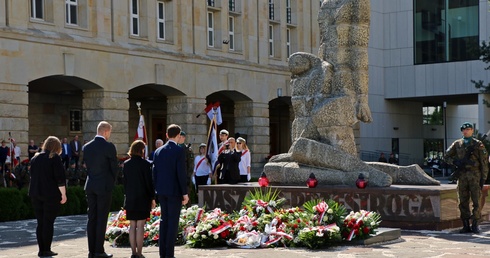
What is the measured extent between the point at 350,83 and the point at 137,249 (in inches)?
269

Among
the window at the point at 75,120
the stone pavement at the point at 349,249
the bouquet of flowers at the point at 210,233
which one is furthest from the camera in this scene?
the window at the point at 75,120

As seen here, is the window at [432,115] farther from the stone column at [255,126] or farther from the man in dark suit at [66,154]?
the man in dark suit at [66,154]

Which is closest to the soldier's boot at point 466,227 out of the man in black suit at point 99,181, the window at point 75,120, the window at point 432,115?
the man in black suit at point 99,181

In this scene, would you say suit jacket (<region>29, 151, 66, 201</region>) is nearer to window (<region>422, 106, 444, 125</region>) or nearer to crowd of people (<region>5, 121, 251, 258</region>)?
crowd of people (<region>5, 121, 251, 258</region>)

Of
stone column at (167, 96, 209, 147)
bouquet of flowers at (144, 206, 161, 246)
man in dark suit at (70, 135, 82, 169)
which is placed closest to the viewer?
bouquet of flowers at (144, 206, 161, 246)

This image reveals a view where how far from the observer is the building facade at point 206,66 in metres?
30.7

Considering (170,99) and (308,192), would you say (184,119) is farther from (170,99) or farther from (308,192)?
(308,192)

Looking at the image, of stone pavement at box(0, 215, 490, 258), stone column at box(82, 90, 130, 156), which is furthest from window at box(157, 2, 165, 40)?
stone pavement at box(0, 215, 490, 258)

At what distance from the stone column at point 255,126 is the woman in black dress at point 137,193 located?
29.0 m

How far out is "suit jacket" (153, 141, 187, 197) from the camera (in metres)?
11.4

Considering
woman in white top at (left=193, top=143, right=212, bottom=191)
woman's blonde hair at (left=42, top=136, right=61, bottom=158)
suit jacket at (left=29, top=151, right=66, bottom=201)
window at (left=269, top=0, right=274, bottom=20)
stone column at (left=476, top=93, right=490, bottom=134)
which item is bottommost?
woman in white top at (left=193, top=143, right=212, bottom=191)

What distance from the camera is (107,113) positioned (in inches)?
1298

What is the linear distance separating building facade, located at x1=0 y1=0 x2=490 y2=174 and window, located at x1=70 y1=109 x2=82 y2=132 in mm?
52

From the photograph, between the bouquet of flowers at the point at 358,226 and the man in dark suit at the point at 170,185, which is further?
the bouquet of flowers at the point at 358,226
